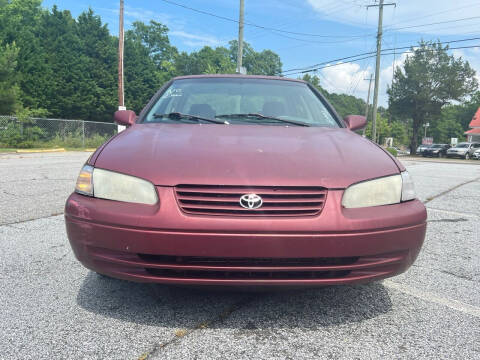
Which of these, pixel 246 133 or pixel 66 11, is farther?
pixel 66 11

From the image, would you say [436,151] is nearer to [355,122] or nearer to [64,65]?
[64,65]

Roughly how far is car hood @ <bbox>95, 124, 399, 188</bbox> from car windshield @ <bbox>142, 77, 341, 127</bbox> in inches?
15.1

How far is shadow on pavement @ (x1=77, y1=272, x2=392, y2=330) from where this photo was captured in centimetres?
186

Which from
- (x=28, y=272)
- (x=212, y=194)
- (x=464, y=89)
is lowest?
(x=28, y=272)

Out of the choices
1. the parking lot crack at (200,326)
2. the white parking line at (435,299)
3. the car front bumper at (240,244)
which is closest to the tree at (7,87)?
the car front bumper at (240,244)

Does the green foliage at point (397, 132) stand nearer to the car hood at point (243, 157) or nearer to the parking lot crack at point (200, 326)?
the car hood at point (243, 157)

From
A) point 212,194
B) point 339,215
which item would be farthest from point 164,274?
point 339,215

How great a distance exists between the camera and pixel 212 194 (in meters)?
1.68

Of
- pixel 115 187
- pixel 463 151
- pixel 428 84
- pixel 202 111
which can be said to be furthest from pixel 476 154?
pixel 115 187

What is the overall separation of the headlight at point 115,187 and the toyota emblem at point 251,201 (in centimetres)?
40

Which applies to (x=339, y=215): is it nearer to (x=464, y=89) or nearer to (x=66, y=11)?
(x=66, y=11)

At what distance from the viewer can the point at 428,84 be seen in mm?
44750

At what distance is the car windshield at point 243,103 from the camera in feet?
8.97

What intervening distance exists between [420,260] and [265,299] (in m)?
1.56
